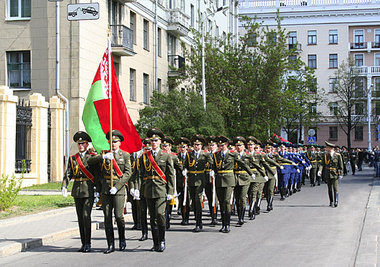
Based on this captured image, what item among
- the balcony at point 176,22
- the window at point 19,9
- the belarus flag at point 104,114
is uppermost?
the balcony at point 176,22

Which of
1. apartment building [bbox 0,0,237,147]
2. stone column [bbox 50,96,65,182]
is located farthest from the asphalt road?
apartment building [bbox 0,0,237,147]

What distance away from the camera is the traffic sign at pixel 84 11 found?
47.8 feet

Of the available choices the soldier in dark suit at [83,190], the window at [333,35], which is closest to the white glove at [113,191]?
the soldier in dark suit at [83,190]

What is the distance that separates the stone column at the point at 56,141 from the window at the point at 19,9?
4967 mm

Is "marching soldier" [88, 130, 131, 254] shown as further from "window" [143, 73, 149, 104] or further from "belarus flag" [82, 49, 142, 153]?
"window" [143, 73, 149, 104]

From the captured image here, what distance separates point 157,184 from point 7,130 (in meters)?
12.4

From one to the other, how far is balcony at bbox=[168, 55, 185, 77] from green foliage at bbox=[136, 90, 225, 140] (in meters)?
9.61

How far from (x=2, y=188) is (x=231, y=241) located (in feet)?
24.7

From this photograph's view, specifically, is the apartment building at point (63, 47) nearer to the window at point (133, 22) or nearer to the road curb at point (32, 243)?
the window at point (133, 22)

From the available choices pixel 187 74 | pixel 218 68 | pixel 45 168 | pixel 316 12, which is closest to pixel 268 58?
pixel 218 68

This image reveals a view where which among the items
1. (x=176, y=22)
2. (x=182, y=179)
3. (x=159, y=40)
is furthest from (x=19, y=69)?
(x=182, y=179)

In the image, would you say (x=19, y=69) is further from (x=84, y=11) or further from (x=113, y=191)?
(x=113, y=191)

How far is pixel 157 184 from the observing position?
10453mm

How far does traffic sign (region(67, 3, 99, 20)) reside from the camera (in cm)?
1458
